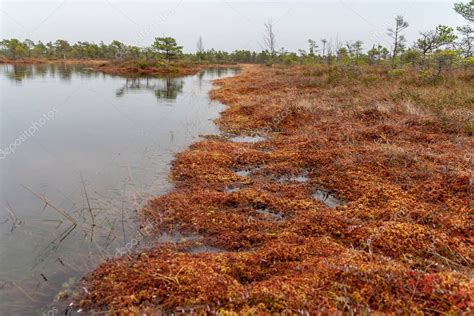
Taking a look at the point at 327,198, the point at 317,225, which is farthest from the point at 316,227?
the point at 327,198

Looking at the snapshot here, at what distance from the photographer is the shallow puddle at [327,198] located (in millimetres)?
5090

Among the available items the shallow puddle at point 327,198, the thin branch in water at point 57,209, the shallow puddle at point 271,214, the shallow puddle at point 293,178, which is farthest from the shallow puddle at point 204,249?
the shallow puddle at point 293,178

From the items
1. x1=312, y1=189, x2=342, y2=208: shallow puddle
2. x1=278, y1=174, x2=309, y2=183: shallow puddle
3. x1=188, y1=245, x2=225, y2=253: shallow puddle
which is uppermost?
x1=278, y1=174, x2=309, y2=183: shallow puddle

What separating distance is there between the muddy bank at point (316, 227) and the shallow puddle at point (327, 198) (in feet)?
0.11

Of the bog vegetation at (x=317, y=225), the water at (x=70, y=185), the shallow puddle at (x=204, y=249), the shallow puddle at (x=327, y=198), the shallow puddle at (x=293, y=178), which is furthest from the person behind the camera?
the shallow puddle at (x=293, y=178)

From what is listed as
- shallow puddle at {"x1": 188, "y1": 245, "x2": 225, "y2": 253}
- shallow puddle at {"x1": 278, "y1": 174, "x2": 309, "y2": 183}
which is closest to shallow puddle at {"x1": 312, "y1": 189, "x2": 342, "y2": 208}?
shallow puddle at {"x1": 278, "y1": 174, "x2": 309, "y2": 183}

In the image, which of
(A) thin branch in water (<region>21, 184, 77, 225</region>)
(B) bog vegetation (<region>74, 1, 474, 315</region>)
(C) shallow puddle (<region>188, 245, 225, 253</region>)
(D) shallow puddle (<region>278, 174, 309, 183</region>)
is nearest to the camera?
(B) bog vegetation (<region>74, 1, 474, 315</region>)

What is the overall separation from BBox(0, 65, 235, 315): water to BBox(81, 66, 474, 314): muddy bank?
16.3 inches

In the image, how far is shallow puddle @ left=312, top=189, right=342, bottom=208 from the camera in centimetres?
509

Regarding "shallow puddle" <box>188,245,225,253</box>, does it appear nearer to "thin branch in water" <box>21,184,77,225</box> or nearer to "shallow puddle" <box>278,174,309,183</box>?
"thin branch in water" <box>21,184,77,225</box>

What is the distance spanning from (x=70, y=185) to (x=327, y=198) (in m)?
4.23

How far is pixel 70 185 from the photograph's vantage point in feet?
18.8

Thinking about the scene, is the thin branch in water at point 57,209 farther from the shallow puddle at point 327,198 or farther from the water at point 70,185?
the shallow puddle at point 327,198

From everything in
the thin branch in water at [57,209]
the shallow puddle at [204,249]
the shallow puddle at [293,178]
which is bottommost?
the shallow puddle at [204,249]
